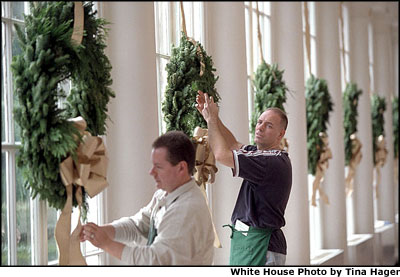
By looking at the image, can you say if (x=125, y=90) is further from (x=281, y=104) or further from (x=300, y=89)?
(x=300, y=89)

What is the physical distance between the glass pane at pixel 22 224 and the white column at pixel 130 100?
1.25ft

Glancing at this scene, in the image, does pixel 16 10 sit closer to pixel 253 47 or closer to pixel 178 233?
pixel 253 47

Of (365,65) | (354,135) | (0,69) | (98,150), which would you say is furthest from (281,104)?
(365,65)

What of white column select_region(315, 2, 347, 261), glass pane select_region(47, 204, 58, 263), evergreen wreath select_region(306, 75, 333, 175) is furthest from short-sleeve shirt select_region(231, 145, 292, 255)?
white column select_region(315, 2, 347, 261)

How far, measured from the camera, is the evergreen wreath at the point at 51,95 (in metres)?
2.28

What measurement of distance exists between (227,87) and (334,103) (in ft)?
15.4

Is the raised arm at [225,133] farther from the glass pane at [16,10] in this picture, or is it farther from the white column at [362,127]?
the white column at [362,127]

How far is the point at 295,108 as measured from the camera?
13.6 ft

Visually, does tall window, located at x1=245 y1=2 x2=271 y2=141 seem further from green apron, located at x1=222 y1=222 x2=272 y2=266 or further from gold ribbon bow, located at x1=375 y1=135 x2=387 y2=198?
gold ribbon bow, located at x1=375 y1=135 x2=387 y2=198

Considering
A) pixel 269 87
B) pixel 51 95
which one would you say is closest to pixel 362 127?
pixel 269 87

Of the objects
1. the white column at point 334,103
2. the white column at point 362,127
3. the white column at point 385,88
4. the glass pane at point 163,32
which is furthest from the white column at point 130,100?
the white column at point 385,88

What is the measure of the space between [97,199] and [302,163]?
5.41ft

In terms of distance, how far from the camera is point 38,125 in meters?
2.30

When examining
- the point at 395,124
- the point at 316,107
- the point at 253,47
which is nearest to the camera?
the point at 253,47
